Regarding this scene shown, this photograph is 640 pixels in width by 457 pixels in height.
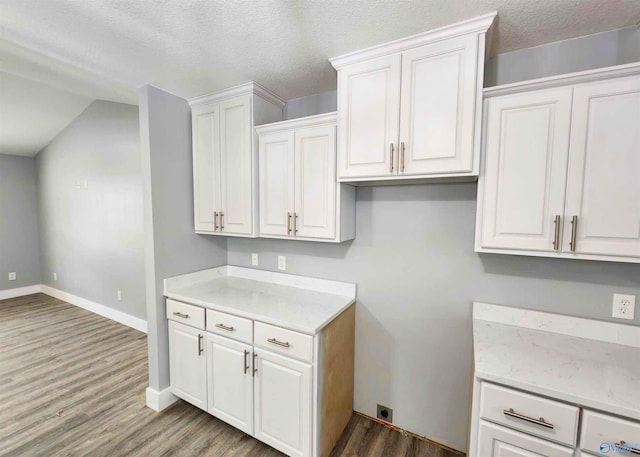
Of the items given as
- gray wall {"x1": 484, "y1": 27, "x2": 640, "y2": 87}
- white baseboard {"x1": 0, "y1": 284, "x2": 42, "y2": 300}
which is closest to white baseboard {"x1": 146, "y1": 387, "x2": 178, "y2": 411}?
gray wall {"x1": 484, "y1": 27, "x2": 640, "y2": 87}

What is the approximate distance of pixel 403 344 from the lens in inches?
77.7

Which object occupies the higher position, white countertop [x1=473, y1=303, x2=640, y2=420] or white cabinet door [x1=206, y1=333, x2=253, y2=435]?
white countertop [x1=473, y1=303, x2=640, y2=420]

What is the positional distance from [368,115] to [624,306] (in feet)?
5.59

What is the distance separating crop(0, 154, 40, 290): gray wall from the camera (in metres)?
4.70

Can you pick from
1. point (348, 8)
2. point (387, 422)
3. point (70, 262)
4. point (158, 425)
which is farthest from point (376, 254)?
point (70, 262)

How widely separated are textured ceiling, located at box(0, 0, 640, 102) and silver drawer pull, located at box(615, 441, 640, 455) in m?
1.80

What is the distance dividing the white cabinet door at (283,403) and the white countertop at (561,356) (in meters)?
0.98

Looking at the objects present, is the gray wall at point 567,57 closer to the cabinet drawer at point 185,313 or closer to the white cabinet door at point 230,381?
the white cabinet door at point 230,381

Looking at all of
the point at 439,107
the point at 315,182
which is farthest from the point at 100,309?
the point at 439,107

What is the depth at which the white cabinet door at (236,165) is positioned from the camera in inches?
83.6

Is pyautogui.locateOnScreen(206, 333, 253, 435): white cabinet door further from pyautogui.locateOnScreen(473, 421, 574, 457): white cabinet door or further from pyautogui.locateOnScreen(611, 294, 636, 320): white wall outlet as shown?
pyautogui.locateOnScreen(611, 294, 636, 320): white wall outlet

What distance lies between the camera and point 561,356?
52.0 inches

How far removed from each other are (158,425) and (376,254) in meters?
2.09

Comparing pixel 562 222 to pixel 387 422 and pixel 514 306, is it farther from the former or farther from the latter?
pixel 387 422
